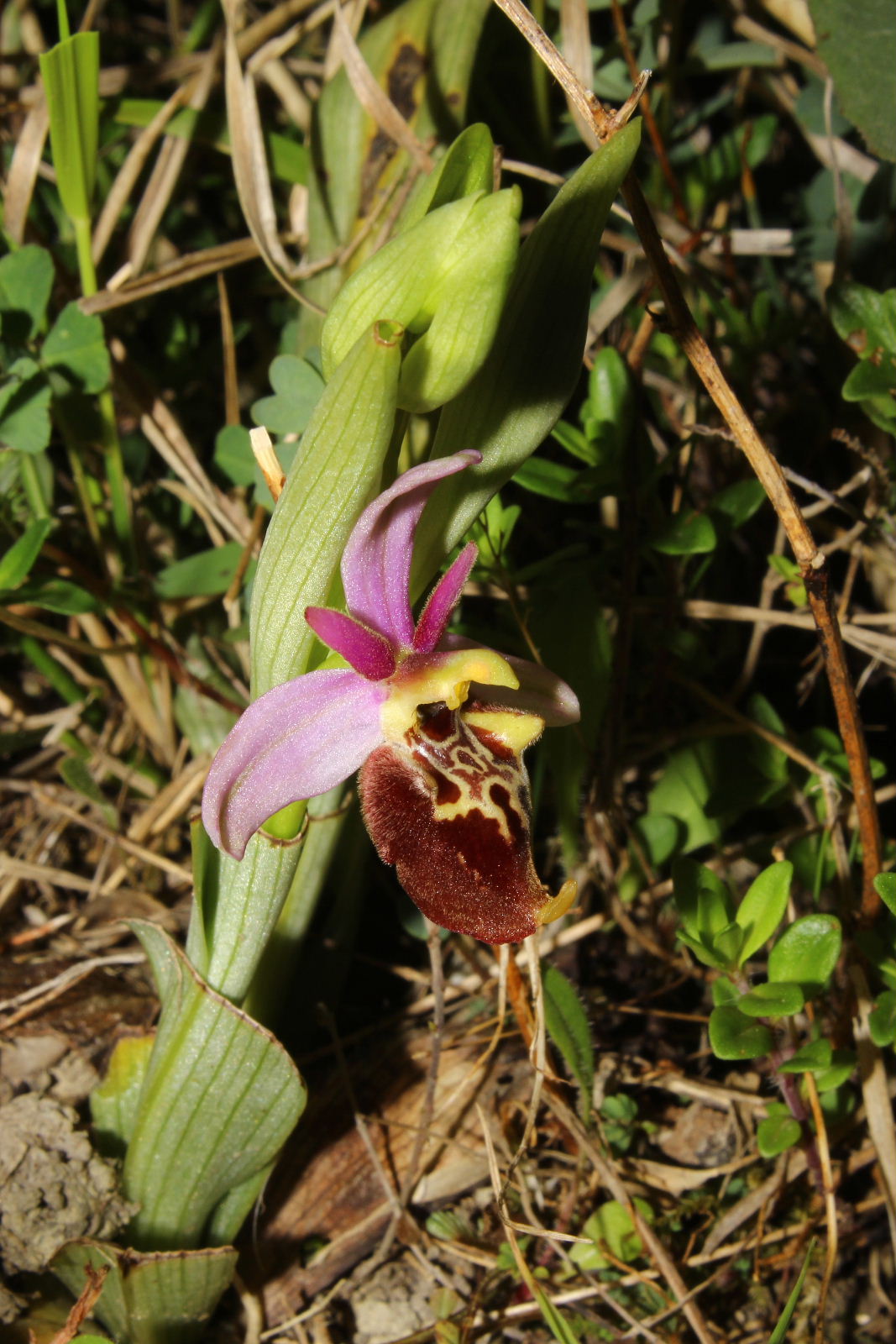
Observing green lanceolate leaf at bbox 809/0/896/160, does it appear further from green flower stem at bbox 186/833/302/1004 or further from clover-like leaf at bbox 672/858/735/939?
green flower stem at bbox 186/833/302/1004

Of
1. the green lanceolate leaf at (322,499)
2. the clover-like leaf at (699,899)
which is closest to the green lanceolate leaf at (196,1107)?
the green lanceolate leaf at (322,499)

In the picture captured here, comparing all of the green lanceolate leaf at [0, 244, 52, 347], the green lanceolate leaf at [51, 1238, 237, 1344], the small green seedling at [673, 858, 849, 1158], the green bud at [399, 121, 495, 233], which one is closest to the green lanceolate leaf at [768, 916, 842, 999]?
the small green seedling at [673, 858, 849, 1158]

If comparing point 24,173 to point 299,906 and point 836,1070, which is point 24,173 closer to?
point 299,906

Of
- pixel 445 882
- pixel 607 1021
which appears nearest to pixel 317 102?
pixel 445 882

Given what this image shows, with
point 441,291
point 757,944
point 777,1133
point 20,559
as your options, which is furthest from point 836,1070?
point 20,559

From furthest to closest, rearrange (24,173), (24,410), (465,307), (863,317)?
(24,173), (24,410), (863,317), (465,307)

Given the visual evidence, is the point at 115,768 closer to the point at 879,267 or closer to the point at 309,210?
the point at 309,210
